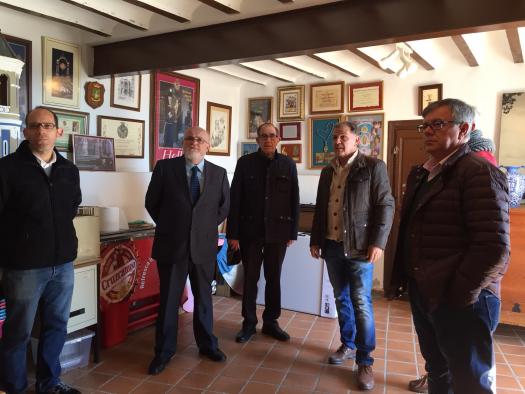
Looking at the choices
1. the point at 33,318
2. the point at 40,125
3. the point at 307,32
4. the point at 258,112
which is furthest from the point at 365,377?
the point at 258,112

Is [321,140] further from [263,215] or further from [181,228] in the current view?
[181,228]

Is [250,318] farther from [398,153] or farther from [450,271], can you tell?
[398,153]

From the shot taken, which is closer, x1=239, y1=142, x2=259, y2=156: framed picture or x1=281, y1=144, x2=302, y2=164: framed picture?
x1=281, y1=144, x2=302, y2=164: framed picture

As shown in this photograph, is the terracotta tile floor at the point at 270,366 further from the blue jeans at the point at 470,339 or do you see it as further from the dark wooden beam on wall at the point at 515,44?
the dark wooden beam on wall at the point at 515,44

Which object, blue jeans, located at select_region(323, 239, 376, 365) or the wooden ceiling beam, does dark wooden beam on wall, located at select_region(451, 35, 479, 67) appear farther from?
blue jeans, located at select_region(323, 239, 376, 365)

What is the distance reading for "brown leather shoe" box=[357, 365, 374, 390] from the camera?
2.39 metres

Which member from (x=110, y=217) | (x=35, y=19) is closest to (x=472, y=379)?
(x=110, y=217)

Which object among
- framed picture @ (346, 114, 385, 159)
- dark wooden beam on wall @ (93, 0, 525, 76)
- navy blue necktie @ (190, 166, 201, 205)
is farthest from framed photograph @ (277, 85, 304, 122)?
navy blue necktie @ (190, 166, 201, 205)

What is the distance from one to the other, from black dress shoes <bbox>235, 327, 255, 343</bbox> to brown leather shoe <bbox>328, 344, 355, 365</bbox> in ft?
2.03

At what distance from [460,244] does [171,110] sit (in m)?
3.17

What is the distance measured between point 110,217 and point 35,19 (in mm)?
1451

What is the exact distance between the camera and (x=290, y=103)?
470 centimetres

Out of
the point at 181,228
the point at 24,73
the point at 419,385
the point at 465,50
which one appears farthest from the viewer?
the point at 465,50

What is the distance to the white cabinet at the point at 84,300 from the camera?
98.1 inches
